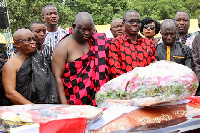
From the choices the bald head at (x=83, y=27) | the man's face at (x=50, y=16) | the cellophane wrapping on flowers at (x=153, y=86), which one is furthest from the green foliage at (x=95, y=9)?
the cellophane wrapping on flowers at (x=153, y=86)

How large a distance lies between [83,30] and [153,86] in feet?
3.75

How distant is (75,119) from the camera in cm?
189

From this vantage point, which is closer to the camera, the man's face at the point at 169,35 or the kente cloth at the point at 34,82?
the kente cloth at the point at 34,82

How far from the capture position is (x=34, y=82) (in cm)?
279

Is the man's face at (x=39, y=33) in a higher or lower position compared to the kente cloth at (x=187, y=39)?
higher

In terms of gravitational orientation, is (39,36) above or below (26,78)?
above

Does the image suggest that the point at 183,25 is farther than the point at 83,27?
Yes

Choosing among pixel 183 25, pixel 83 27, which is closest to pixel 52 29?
pixel 83 27

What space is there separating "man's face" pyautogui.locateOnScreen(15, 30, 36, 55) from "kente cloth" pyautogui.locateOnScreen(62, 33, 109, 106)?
16.7 inches

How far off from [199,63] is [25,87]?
84.3 inches

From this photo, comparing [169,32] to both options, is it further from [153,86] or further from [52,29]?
[52,29]

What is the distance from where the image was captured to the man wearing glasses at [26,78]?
2703 millimetres

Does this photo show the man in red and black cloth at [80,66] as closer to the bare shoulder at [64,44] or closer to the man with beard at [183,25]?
the bare shoulder at [64,44]

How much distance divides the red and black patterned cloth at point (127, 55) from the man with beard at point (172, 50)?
506 mm
